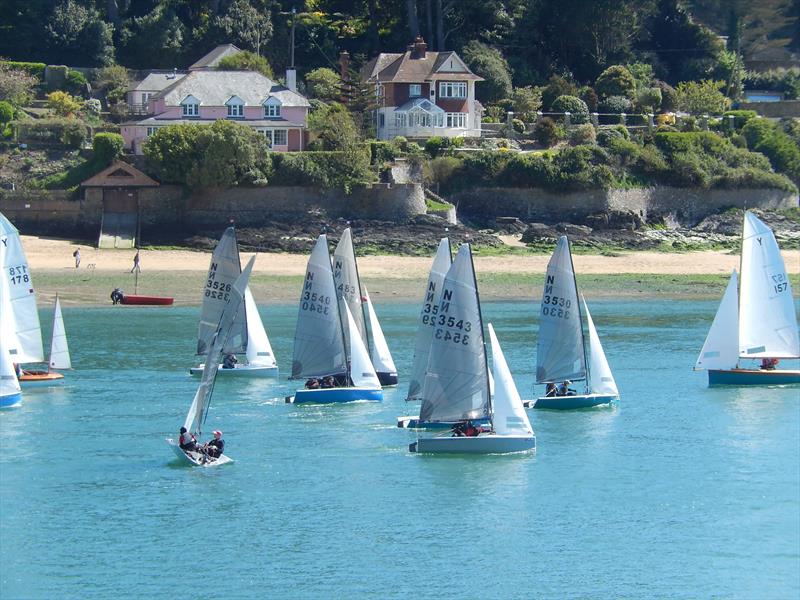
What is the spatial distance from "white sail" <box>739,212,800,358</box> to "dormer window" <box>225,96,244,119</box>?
5215 centimetres

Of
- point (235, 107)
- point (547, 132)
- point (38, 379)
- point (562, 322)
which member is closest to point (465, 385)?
point (562, 322)

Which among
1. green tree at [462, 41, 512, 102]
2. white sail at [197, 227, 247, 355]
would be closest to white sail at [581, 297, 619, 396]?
white sail at [197, 227, 247, 355]

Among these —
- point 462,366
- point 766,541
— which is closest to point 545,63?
point 462,366

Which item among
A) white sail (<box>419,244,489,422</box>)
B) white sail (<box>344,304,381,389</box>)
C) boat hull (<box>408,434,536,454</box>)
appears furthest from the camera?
white sail (<box>344,304,381,389</box>)

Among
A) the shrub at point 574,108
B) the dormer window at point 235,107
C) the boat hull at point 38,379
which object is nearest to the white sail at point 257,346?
the boat hull at point 38,379

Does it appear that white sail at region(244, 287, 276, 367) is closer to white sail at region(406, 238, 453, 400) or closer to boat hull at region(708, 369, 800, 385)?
white sail at region(406, 238, 453, 400)

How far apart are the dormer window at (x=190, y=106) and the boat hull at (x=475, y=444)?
60.8 metres

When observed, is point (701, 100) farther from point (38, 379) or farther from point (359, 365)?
point (38, 379)

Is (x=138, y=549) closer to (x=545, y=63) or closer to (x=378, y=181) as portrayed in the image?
(x=378, y=181)

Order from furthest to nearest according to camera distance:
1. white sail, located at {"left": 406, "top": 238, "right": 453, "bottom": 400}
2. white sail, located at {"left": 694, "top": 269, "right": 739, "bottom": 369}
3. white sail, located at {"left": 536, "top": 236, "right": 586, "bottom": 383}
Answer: white sail, located at {"left": 694, "top": 269, "right": 739, "bottom": 369}, white sail, located at {"left": 536, "top": 236, "right": 586, "bottom": 383}, white sail, located at {"left": 406, "top": 238, "right": 453, "bottom": 400}

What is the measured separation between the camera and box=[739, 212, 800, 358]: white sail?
59.3 metres

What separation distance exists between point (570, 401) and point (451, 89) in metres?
59.8

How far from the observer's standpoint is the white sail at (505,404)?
1816 inches

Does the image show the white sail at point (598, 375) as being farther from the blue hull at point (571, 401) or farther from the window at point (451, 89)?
the window at point (451, 89)
